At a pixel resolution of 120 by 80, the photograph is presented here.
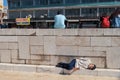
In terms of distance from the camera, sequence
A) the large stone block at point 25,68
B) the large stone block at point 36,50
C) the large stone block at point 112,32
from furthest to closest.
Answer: the large stone block at point 36,50, the large stone block at point 25,68, the large stone block at point 112,32

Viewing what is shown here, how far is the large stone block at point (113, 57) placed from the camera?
12820 mm

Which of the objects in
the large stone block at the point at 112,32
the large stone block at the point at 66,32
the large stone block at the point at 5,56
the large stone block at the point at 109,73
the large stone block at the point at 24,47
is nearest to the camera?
the large stone block at the point at 109,73

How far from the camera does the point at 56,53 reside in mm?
13664

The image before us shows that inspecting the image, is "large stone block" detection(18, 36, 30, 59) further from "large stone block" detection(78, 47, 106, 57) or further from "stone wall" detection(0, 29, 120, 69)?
"large stone block" detection(78, 47, 106, 57)

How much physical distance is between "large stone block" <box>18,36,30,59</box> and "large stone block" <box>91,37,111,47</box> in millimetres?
2712

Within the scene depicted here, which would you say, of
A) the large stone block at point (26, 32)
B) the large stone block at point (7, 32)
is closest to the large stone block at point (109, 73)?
the large stone block at point (26, 32)

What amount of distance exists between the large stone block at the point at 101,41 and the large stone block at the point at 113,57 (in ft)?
0.77

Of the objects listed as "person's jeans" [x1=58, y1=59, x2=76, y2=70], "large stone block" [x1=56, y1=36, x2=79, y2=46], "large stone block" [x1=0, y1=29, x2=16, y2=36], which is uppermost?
"large stone block" [x1=0, y1=29, x2=16, y2=36]

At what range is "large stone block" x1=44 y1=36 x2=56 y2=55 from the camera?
1364cm

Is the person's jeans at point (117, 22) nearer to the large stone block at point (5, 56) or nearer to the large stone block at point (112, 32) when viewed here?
the large stone block at point (112, 32)

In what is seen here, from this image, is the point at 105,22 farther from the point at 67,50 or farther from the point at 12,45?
the point at 12,45

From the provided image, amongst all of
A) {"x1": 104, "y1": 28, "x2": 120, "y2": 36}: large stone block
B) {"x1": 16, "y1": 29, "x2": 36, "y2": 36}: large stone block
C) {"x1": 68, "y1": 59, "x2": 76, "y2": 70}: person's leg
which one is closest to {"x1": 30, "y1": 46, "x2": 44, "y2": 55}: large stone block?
{"x1": 16, "y1": 29, "x2": 36, "y2": 36}: large stone block

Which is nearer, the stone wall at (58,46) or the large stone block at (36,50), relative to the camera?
the stone wall at (58,46)

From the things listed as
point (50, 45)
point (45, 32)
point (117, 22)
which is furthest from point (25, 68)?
point (117, 22)
